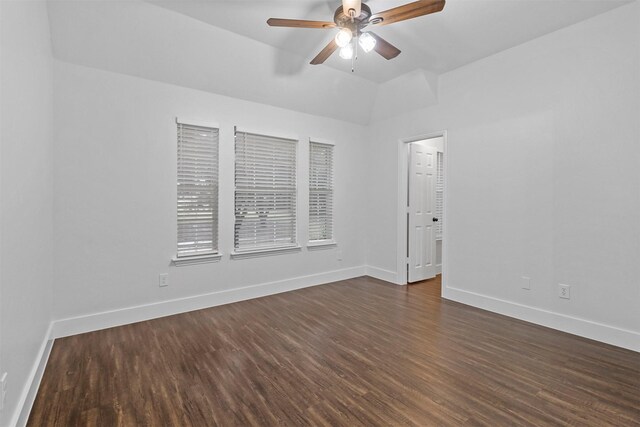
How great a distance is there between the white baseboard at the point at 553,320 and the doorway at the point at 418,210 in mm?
890

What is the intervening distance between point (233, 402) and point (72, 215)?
93.2 inches

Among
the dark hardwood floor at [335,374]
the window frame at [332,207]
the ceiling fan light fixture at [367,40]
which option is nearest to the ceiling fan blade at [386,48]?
the ceiling fan light fixture at [367,40]

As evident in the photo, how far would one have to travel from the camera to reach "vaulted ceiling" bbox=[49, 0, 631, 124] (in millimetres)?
2715

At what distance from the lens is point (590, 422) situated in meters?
1.77

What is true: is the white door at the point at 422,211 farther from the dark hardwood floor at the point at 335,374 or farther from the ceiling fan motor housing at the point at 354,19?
the ceiling fan motor housing at the point at 354,19

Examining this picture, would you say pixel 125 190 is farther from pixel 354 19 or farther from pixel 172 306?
pixel 354 19

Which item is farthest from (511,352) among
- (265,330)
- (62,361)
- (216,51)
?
(216,51)

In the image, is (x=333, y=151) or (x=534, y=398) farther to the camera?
(x=333, y=151)

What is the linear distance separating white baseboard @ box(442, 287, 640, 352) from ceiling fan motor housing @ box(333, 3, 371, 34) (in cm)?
323

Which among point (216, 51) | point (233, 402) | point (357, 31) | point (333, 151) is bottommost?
point (233, 402)

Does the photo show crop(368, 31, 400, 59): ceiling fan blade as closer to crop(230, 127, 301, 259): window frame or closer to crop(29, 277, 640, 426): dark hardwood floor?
crop(230, 127, 301, 259): window frame

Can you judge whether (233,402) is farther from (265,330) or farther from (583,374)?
(583,374)

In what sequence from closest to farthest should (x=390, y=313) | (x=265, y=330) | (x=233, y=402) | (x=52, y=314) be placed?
(x=233, y=402)
(x=52, y=314)
(x=265, y=330)
(x=390, y=313)

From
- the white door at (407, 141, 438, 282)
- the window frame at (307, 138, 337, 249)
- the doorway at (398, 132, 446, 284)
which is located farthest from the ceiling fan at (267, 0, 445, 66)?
the white door at (407, 141, 438, 282)
